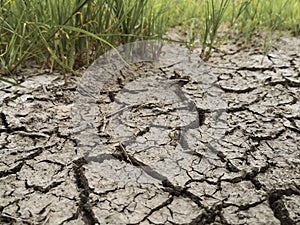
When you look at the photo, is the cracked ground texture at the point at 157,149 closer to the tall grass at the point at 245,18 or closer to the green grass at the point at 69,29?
the green grass at the point at 69,29

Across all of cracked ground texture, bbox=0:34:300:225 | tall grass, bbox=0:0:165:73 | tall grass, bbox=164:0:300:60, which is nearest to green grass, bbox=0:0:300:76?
tall grass, bbox=0:0:165:73

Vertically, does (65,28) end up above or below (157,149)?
above

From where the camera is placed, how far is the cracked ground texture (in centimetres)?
119

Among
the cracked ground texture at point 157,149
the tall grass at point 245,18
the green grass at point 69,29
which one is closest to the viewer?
the cracked ground texture at point 157,149

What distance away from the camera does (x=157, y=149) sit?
146cm

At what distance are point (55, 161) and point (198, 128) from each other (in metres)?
0.61

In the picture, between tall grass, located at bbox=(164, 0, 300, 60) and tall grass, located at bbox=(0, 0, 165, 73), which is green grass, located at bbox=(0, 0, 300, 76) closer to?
tall grass, located at bbox=(0, 0, 165, 73)

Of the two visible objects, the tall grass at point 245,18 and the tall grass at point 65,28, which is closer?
the tall grass at point 65,28

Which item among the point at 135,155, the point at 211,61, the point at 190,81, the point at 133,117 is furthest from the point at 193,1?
the point at 135,155

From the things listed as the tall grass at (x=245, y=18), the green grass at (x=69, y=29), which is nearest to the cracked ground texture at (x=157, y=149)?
the green grass at (x=69, y=29)

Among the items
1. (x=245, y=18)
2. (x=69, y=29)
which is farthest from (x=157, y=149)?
(x=245, y=18)

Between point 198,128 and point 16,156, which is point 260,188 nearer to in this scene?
point 198,128

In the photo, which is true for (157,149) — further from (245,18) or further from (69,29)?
(245,18)

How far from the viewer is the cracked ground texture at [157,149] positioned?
119cm
